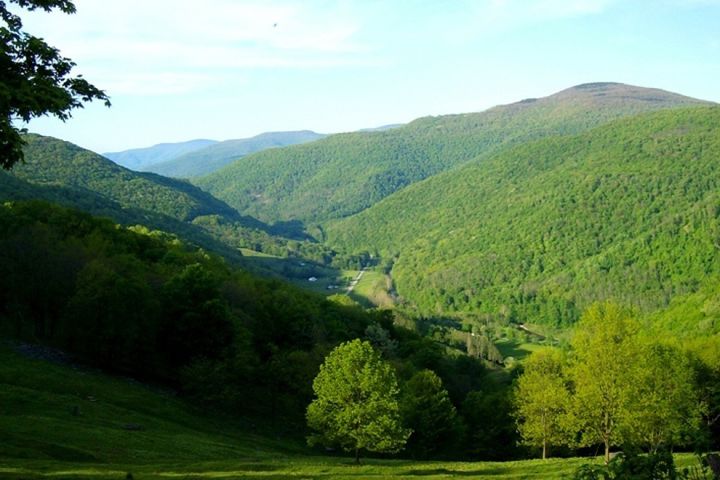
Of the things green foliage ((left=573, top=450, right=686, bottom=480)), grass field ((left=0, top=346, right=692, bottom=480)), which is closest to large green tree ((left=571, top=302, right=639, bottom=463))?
grass field ((left=0, top=346, right=692, bottom=480))

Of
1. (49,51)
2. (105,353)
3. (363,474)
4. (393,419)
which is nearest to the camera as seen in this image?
(49,51)

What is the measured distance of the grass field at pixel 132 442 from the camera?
28.6 m

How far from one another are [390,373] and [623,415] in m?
16.4

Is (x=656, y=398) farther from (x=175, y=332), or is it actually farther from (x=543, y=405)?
(x=175, y=332)

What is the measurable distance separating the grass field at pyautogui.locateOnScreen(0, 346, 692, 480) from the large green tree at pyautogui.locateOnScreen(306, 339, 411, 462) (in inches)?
72.3

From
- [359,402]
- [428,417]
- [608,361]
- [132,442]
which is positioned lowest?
[428,417]

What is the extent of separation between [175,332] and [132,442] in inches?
1154

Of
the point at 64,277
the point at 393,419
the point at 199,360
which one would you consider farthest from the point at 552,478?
the point at 64,277

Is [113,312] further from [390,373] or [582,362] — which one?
[582,362]

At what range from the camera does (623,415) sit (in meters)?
42.9

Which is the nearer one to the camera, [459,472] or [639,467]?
[639,467]

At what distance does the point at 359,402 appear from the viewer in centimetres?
4203

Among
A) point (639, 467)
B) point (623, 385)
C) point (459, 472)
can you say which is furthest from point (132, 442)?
point (639, 467)

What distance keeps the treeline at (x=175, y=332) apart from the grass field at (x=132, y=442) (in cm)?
429
